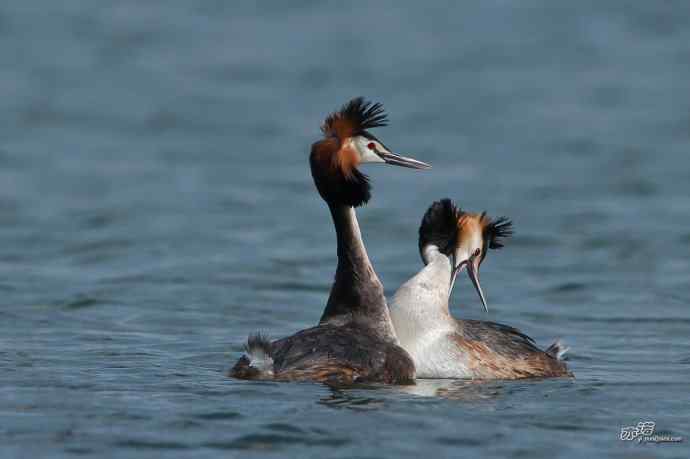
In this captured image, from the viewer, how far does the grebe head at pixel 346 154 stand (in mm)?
10891

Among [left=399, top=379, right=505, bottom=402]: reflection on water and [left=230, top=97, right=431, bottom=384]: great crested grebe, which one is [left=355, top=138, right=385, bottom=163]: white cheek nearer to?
[left=230, top=97, right=431, bottom=384]: great crested grebe

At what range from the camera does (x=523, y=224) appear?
2027 centimetres

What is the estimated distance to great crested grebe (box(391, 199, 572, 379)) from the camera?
36.4ft

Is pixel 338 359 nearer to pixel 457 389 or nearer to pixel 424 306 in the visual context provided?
pixel 457 389

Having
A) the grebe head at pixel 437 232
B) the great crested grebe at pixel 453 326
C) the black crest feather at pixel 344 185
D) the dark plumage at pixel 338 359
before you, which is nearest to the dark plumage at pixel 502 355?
the great crested grebe at pixel 453 326

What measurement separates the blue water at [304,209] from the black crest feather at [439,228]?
1.39 m

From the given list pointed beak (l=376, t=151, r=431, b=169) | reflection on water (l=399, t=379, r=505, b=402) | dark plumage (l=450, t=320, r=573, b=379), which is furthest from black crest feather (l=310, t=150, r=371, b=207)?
reflection on water (l=399, t=379, r=505, b=402)

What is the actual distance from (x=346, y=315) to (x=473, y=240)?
139cm

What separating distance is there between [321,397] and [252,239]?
961cm

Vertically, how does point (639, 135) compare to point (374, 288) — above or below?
above

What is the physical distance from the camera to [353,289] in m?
11.0

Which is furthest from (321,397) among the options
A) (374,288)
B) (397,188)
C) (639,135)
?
(639,135)

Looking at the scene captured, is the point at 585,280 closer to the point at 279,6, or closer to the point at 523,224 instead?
the point at 523,224

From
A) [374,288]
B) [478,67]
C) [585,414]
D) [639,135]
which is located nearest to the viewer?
[585,414]
